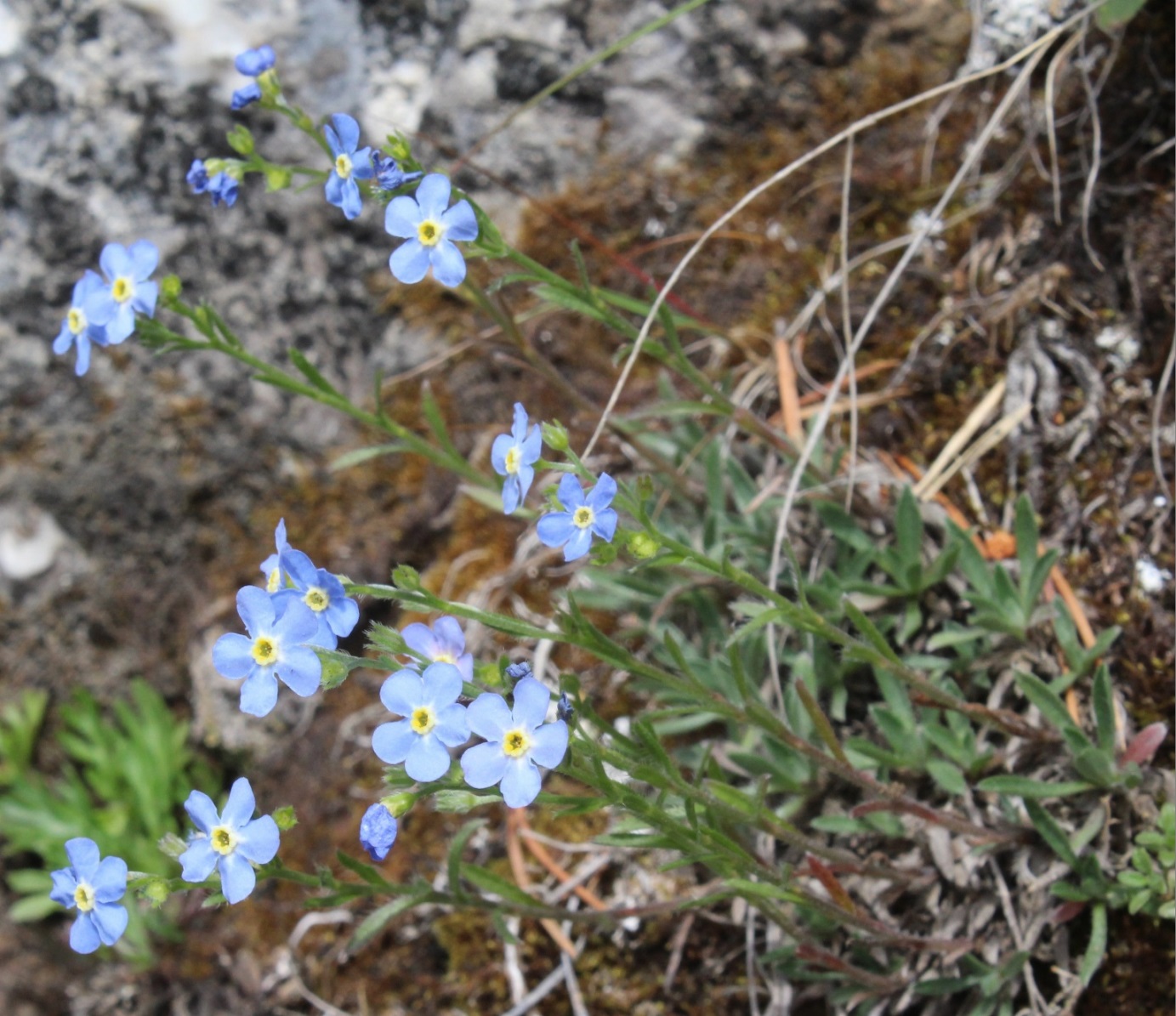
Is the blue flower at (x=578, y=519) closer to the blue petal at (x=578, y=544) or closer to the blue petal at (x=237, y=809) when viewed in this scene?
the blue petal at (x=578, y=544)

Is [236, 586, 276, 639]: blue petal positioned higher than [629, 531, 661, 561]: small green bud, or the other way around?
[629, 531, 661, 561]: small green bud

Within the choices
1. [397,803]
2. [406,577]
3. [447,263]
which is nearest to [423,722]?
[397,803]

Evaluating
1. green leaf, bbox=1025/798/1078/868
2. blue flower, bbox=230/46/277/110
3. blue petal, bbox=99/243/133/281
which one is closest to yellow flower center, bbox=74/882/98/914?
blue petal, bbox=99/243/133/281

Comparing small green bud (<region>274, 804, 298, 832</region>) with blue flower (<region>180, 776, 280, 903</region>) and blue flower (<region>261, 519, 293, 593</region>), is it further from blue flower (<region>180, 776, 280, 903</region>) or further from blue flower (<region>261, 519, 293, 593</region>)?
blue flower (<region>261, 519, 293, 593</region>)

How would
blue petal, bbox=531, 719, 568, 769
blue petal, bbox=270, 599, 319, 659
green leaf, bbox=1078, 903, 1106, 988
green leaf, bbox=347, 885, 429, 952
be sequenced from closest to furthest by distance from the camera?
blue petal, bbox=531, 719, 568, 769 → blue petal, bbox=270, 599, 319, 659 → green leaf, bbox=347, 885, 429, 952 → green leaf, bbox=1078, 903, 1106, 988

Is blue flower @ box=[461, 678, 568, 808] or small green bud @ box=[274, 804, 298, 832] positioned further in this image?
small green bud @ box=[274, 804, 298, 832]

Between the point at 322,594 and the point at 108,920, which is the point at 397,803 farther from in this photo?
the point at 108,920
